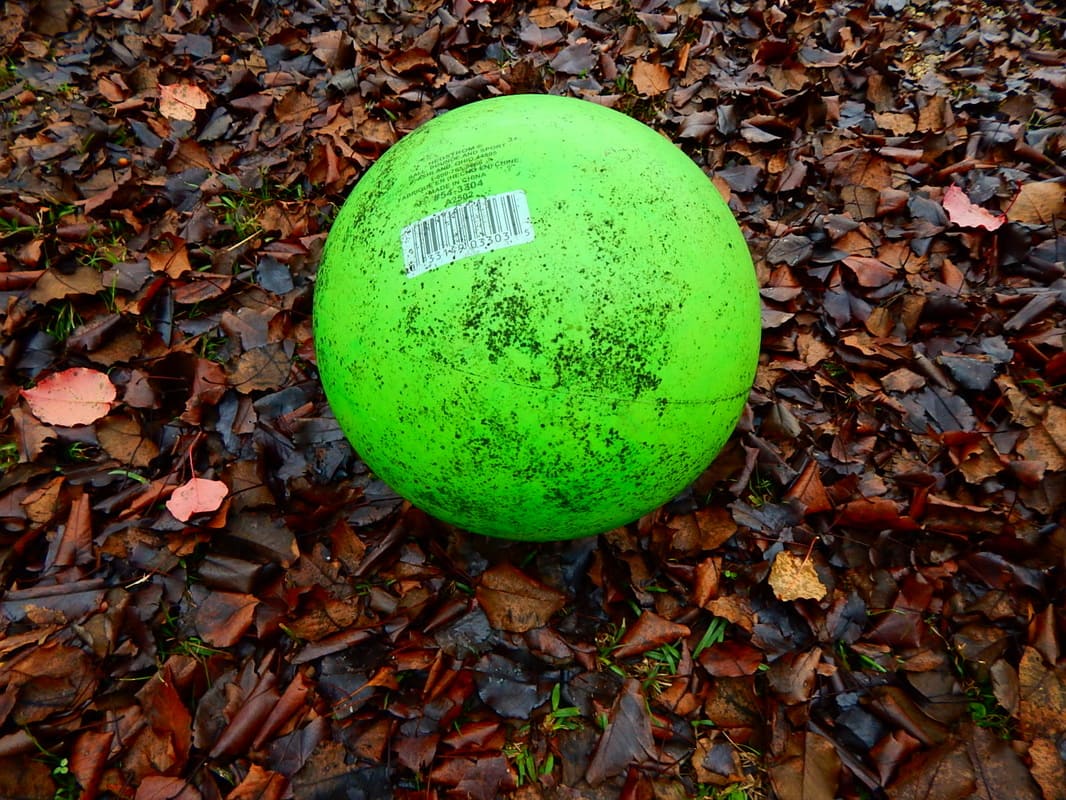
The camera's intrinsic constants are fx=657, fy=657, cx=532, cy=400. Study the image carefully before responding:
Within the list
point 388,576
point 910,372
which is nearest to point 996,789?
point 910,372

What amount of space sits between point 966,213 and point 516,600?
2.53m

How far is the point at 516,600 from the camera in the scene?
2.14 meters

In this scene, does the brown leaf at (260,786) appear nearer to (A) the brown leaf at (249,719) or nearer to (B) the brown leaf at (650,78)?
(A) the brown leaf at (249,719)

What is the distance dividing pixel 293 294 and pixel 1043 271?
3.11 meters

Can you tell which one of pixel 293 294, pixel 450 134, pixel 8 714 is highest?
pixel 450 134

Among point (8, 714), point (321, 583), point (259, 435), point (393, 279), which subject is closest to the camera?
point (393, 279)

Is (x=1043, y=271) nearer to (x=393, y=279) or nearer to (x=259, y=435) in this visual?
(x=393, y=279)

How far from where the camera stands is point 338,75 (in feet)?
11.8

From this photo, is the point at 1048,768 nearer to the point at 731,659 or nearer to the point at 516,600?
the point at 731,659

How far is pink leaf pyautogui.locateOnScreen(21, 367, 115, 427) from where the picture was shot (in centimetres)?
244

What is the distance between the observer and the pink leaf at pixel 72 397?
96.0 inches

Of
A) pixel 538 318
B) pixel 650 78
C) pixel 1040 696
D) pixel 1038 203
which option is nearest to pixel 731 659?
pixel 1040 696

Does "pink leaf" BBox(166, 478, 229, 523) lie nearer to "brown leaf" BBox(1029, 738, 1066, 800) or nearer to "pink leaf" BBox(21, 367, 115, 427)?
"pink leaf" BBox(21, 367, 115, 427)

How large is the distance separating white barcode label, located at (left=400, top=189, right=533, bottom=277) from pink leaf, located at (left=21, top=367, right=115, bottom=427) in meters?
1.63
